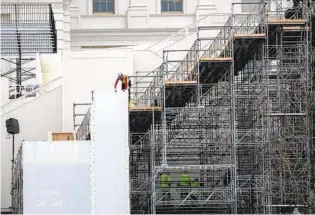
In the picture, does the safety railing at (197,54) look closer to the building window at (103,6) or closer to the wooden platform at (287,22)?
the wooden platform at (287,22)

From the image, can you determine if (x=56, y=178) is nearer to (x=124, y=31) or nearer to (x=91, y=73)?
(x=91, y=73)

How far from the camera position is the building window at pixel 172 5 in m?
55.6

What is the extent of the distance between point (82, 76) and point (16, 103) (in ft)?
7.95

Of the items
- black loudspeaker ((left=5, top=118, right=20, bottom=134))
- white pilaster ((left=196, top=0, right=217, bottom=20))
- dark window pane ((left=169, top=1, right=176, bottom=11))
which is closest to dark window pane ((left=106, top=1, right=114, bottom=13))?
dark window pane ((left=169, top=1, right=176, bottom=11))

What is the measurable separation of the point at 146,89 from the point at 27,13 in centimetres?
1023

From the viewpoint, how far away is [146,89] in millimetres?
42156

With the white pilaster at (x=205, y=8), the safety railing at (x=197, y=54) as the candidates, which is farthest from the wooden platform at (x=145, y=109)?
the white pilaster at (x=205, y=8)

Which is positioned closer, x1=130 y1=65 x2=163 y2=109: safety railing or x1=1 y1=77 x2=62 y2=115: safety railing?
x1=130 y1=65 x2=163 y2=109: safety railing

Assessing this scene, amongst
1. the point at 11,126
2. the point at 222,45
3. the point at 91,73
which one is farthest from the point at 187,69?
the point at 11,126

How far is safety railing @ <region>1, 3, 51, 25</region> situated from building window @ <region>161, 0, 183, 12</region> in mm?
7150

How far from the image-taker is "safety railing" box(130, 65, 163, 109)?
133 feet

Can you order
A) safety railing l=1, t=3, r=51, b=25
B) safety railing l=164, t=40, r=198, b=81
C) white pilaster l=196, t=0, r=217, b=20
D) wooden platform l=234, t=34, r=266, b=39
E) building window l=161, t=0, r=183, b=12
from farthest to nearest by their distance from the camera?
1. building window l=161, t=0, r=183, b=12
2. white pilaster l=196, t=0, r=217, b=20
3. safety railing l=1, t=3, r=51, b=25
4. safety railing l=164, t=40, r=198, b=81
5. wooden platform l=234, t=34, r=266, b=39

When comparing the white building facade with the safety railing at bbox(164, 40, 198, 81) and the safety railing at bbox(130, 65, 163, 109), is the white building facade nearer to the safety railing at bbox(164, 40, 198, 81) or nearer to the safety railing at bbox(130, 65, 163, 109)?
the safety railing at bbox(130, 65, 163, 109)

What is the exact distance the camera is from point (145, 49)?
44.1m
